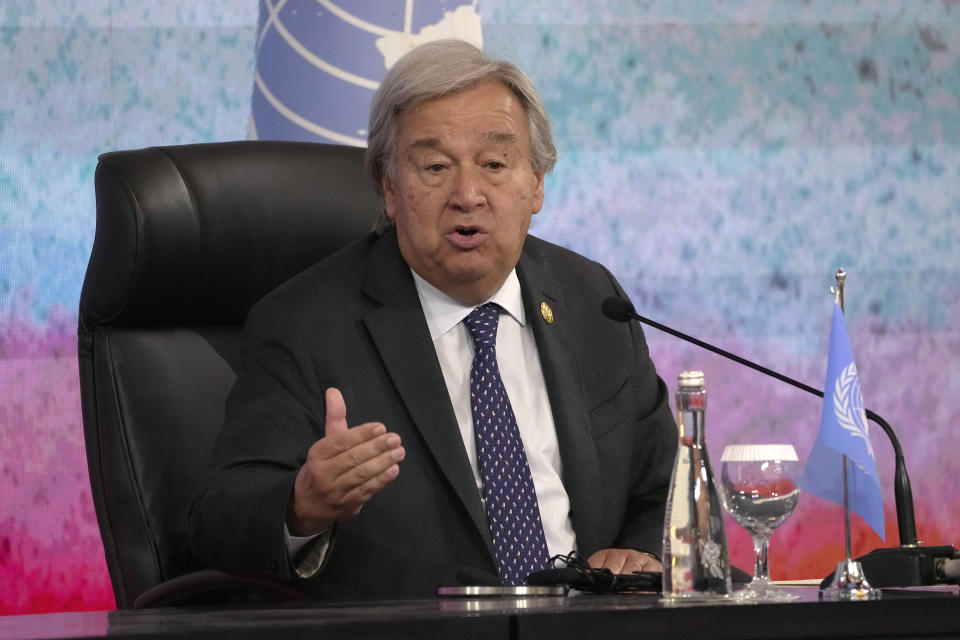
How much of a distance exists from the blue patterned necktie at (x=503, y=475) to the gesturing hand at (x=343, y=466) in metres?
0.34

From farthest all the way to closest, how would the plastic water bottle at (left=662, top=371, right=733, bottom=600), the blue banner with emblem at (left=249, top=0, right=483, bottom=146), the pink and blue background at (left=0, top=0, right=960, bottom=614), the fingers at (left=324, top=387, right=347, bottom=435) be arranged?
the pink and blue background at (left=0, top=0, right=960, bottom=614) → the blue banner with emblem at (left=249, top=0, right=483, bottom=146) → the fingers at (left=324, top=387, right=347, bottom=435) → the plastic water bottle at (left=662, top=371, right=733, bottom=600)

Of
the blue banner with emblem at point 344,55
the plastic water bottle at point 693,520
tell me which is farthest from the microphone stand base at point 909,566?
the blue banner with emblem at point 344,55

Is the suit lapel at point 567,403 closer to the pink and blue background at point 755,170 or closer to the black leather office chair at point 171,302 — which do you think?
the black leather office chair at point 171,302

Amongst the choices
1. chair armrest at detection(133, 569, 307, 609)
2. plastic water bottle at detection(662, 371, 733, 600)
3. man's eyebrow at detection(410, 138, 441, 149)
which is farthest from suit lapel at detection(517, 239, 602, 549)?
plastic water bottle at detection(662, 371, 733, 600)

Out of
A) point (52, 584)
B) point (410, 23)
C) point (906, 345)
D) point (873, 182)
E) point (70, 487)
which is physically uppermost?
point (410, 23)

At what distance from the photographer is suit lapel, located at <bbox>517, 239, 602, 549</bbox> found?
181 cm

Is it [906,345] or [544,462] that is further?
[906,345]

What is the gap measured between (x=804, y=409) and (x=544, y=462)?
4.90 feet

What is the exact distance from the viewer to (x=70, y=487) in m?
2.74

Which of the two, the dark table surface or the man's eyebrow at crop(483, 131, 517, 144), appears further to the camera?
the man's eyebrow at crop(483, 131, 517, 144)

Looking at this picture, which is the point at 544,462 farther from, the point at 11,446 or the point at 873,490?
the point at 11,446

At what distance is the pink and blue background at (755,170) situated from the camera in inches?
113

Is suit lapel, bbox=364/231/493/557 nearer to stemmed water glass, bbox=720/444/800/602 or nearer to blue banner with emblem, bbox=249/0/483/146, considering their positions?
stemmed water glass, bbox=720/444/800/602

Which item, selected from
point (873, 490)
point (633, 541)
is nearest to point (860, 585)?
point (873, 490)
